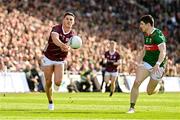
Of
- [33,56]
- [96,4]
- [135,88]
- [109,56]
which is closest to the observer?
[135,88]

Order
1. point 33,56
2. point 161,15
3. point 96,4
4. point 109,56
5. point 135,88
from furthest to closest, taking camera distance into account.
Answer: point 161,15
point 96,4
point 33,56
point 109,56
point 135,88

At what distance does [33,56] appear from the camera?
46.1 meters

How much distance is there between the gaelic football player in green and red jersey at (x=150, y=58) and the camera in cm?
2464

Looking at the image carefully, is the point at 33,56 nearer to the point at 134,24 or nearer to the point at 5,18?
the point at 5,18

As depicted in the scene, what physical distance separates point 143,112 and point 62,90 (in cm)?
2187

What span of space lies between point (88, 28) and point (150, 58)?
104ft

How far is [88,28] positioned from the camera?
186 feet

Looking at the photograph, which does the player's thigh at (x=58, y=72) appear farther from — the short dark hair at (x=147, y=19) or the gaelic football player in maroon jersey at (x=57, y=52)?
the short dark hair at (x=147, y=19)

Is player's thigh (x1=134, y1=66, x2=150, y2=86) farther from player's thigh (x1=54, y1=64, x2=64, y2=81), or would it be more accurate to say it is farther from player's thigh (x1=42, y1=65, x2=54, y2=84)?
player's thigh (x1=42, y1=65, x2=54, y2=84)

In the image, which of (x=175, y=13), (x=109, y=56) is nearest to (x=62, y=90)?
(x=109, y=56)

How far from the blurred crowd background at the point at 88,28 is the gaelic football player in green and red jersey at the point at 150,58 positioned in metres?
19.5

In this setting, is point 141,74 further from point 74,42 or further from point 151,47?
point 74,42

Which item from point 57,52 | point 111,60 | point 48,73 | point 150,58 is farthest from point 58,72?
point 111,60

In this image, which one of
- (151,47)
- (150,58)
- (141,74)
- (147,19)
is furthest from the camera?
(150,58)
